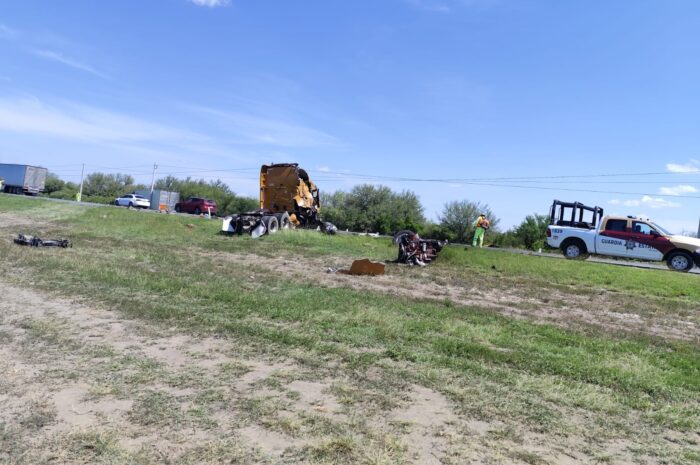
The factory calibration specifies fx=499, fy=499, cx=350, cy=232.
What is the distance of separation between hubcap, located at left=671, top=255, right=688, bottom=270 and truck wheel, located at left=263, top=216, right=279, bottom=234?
1520cm

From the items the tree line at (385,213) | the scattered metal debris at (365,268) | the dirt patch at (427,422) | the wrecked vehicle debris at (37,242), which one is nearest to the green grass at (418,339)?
the dirt patch at (427,422)

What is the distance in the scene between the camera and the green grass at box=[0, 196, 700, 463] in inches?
164

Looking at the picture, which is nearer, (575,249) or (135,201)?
(575,249)

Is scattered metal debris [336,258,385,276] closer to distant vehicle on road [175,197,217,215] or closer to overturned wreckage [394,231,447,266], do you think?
overturned wreckage [394,231,447,266]

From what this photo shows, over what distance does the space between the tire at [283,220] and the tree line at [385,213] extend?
51.5 ft

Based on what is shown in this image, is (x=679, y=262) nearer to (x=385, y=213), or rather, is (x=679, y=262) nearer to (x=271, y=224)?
(x=271, y=224)

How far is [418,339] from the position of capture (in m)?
6.14

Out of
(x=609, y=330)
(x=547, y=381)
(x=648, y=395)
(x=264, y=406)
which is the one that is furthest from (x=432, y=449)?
(x=609, y=330)

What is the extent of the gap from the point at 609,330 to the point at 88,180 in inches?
3352

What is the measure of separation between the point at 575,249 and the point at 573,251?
0.10 meters

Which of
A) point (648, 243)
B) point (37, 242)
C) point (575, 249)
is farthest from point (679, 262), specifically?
point (37, 242)

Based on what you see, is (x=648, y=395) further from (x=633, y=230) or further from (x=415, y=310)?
(x=633, y=230)

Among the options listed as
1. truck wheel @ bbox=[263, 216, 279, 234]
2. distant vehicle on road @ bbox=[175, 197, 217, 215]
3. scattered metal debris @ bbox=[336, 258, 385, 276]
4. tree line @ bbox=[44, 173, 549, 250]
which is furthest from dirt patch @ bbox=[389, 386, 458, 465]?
distant vehicle on road @ bbox=[175, 197, 217, 215]

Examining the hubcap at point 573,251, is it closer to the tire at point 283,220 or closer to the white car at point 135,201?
the tire at point 283,220
